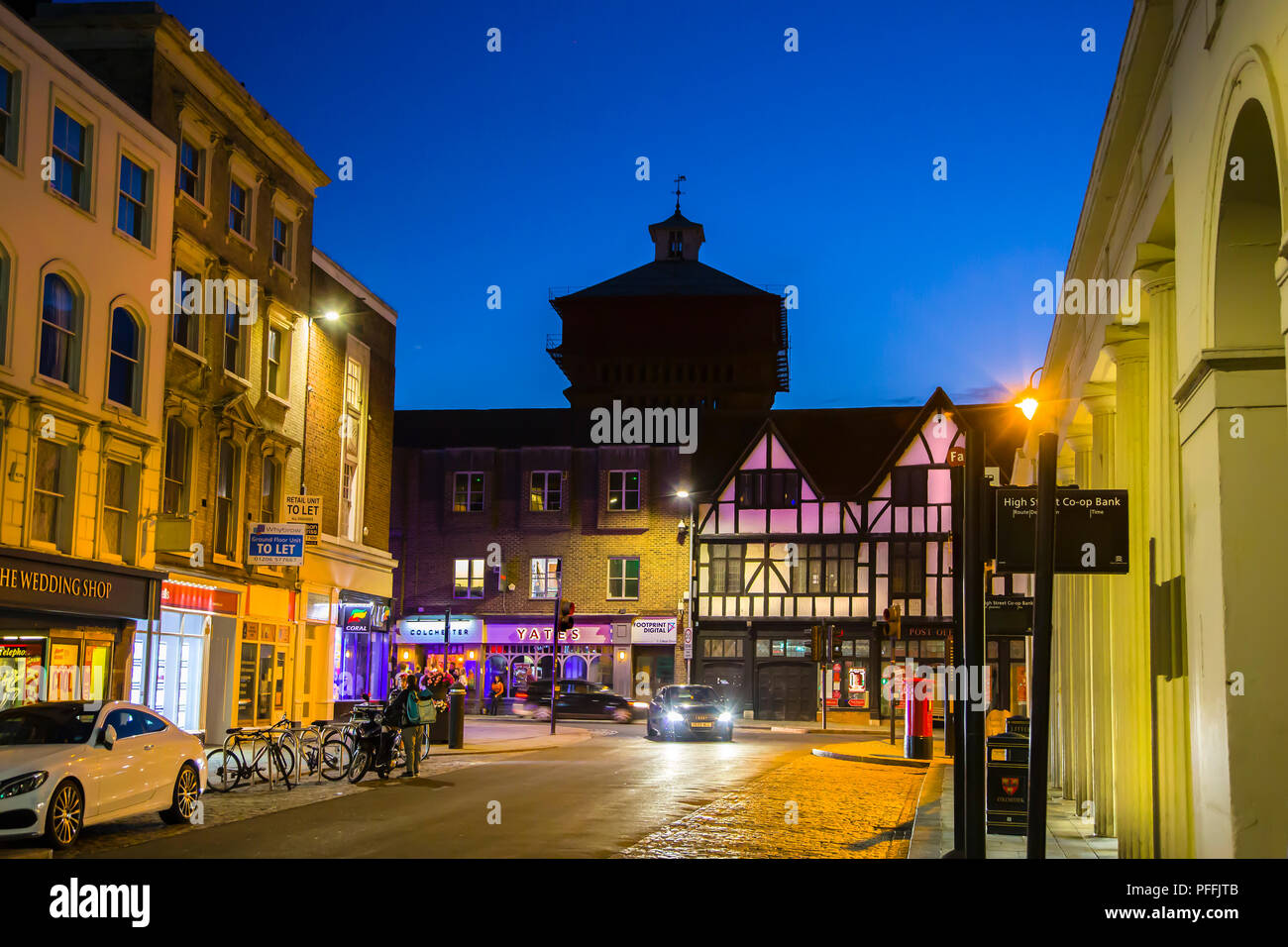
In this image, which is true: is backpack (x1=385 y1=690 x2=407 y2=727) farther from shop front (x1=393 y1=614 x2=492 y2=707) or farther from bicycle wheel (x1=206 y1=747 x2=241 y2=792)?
shop front (x1=393 y1=614 x2=492 y2=707)

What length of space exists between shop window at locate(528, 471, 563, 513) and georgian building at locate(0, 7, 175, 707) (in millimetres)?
29613

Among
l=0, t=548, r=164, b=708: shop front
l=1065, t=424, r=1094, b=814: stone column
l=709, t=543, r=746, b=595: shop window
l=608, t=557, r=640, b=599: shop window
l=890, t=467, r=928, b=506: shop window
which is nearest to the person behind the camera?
l=1065, t=424, r=1094, b=814: stone column

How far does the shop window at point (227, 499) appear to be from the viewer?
29406 mm

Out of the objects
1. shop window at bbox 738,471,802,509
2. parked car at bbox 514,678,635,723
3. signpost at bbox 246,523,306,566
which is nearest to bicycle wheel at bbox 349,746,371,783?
signpost at bbox 246,523,306,566

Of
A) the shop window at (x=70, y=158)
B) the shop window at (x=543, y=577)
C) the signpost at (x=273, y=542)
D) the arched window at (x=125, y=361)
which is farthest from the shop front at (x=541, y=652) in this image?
the shop window at (x=70, y=158)

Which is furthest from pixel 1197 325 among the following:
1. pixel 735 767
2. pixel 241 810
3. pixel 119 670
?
pixel 119 670

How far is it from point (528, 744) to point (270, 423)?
964 centimetres

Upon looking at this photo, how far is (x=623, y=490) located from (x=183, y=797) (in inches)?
1539

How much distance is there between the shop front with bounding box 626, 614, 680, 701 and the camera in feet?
173

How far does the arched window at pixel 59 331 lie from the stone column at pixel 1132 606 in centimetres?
1706

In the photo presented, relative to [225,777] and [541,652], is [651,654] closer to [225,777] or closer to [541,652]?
[541,652]

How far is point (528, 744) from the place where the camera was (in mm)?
31438

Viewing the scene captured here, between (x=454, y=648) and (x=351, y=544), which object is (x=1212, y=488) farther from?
(x=454, y=648)

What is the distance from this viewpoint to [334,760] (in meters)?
21.6
